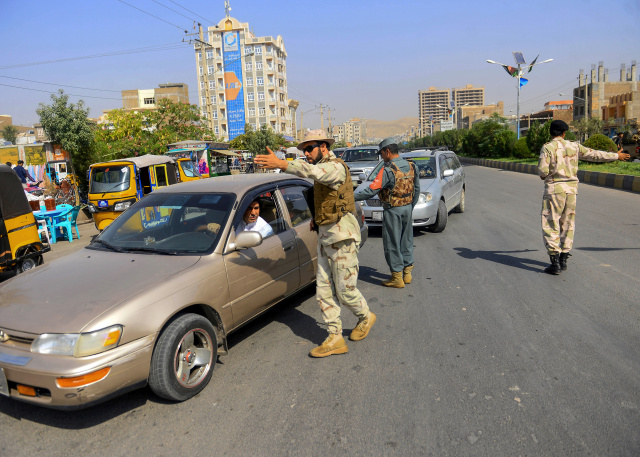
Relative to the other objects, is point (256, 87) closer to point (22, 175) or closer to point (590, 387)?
point (22, 175)

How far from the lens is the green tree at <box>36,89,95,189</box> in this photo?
17.5m

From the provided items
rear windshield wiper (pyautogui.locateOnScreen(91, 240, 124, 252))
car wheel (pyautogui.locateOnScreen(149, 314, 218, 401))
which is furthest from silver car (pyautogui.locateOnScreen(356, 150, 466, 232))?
car wheel (pyautogui.locateOnScreen(149, 314, 218, 401))

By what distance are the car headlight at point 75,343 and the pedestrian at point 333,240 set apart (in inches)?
68.5

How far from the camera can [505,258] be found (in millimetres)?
7219

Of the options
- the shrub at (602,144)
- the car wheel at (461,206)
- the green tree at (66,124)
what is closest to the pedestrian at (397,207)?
the car wheel at (461,206)

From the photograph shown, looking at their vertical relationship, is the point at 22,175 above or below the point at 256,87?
below

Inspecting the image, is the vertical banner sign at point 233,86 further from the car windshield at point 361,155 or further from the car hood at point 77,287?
the car hood at point 77,287

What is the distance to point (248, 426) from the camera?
307 centimetres

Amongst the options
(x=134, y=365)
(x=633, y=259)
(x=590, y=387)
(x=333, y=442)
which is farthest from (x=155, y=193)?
(x=633, y=259)

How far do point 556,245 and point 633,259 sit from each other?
1677 mm

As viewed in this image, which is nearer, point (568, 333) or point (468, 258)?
point (568, 333)

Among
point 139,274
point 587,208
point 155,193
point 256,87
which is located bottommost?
point 587,208

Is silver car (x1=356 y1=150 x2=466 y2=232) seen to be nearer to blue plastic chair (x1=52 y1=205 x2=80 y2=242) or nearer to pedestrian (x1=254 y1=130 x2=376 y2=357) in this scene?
pedestrian (x1=254 y1=130 x2=376 y2=357)

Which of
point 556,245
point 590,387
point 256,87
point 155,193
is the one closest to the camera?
point 590,387
